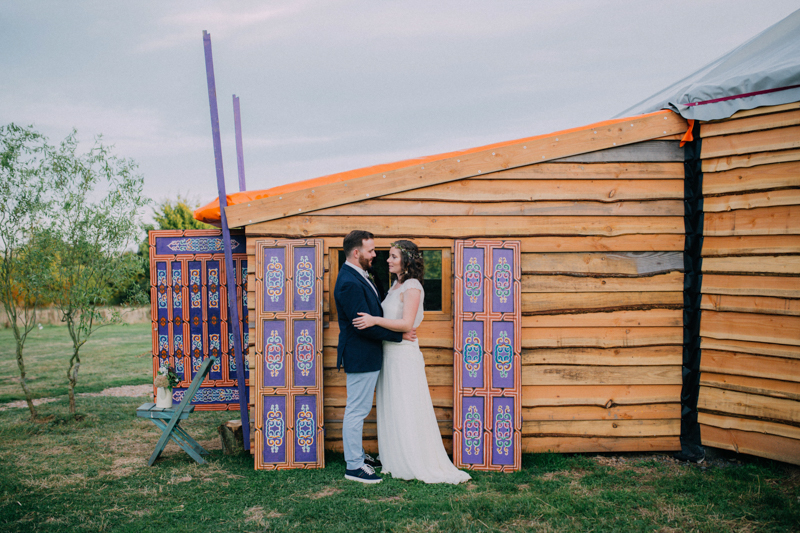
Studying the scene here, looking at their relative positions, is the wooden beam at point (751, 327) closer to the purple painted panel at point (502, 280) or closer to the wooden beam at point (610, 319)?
the wooden beam at point (610, 319)

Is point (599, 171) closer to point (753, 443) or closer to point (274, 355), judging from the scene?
point (753, 443)

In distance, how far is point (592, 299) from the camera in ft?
17.1

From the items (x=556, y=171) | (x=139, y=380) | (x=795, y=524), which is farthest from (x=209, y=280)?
(x=795, y=524)

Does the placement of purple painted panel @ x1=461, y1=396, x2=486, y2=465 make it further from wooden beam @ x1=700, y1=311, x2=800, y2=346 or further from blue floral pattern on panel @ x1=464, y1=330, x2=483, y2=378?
wooden beam @ x1=700, y1=311, x2=800, y2=346

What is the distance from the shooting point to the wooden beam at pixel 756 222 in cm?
459

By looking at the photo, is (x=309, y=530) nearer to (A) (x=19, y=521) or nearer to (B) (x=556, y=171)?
(A) (x=19, y=521)

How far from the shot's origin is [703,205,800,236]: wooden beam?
4.59 m

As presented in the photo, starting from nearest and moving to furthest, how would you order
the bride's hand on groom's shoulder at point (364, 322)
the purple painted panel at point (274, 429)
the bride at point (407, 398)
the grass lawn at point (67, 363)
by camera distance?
the bride's hand on groom's shoulder at point (364, 322)
the bride at point (407, 398)
the purple painted panel at point (274, 429)
the grass lawn at point (67, 363)

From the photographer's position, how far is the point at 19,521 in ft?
12.6

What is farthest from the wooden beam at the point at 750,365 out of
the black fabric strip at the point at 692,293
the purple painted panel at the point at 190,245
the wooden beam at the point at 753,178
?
the purple painted panel at the point at 190,245

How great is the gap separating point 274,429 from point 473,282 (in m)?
2.35

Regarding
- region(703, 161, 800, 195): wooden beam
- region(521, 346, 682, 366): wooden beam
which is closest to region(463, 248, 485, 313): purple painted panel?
region(521, 346, 682, 366): wooden beam

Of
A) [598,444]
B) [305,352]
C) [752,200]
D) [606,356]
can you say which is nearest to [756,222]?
[752,200]

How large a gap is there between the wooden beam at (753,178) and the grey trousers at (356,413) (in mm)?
3632
